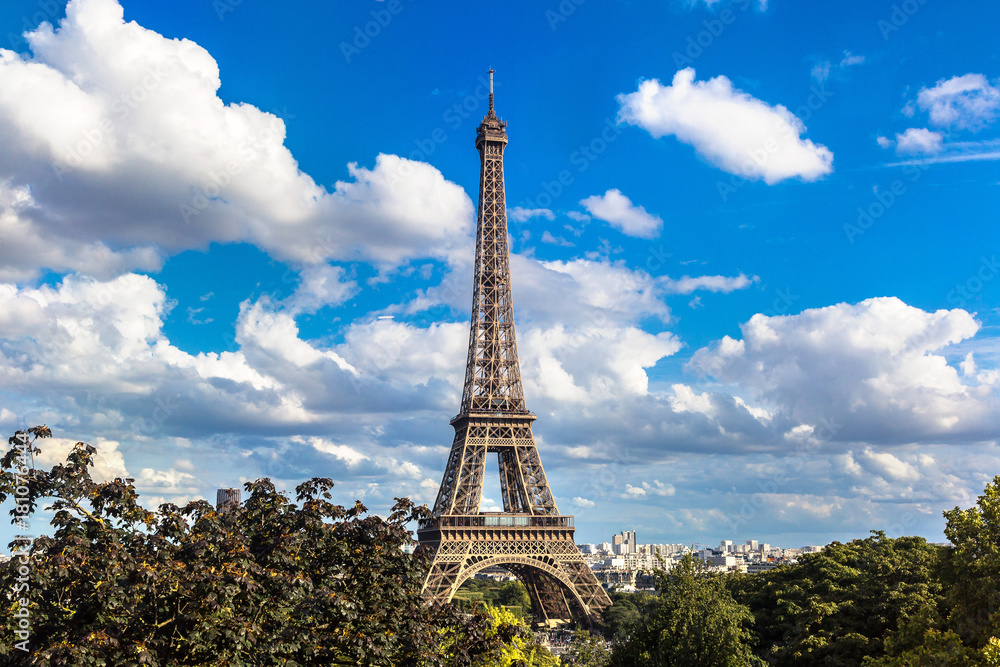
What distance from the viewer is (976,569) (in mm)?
27422

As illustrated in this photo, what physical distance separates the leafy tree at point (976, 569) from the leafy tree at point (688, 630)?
9.80 m

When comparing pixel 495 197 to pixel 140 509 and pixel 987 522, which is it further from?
pixel 140 509

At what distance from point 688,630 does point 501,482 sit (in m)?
43.9

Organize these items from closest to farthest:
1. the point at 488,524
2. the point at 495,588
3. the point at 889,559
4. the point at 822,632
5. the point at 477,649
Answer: the point at 477,649 → the point at 822,632 → the point at 889,559 → the point at 488,524 → the point at 495,588

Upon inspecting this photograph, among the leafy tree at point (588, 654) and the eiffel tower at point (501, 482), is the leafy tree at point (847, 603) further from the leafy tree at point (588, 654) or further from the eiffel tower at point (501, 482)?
the eiffel tower at point (501, 482)

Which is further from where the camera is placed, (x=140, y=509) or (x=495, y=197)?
(x=495, y=197)

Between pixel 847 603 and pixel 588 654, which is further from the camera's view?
pixel 588 654

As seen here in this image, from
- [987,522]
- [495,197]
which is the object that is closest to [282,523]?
[987,522]

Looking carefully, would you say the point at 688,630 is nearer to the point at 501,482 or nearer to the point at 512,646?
the point at 512,646

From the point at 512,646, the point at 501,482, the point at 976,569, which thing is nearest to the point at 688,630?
the point at 976,569

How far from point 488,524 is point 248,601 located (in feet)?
188

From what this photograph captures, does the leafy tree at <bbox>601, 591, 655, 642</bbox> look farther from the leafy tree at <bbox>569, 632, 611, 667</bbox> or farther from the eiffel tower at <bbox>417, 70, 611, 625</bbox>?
the leafy tree at <bbox>569, 632, 611, 667</bbox>

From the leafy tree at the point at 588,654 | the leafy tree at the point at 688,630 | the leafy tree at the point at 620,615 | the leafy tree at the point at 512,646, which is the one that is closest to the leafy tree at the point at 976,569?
the leafy tree at the point at 688,630

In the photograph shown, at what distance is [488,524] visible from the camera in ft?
238
